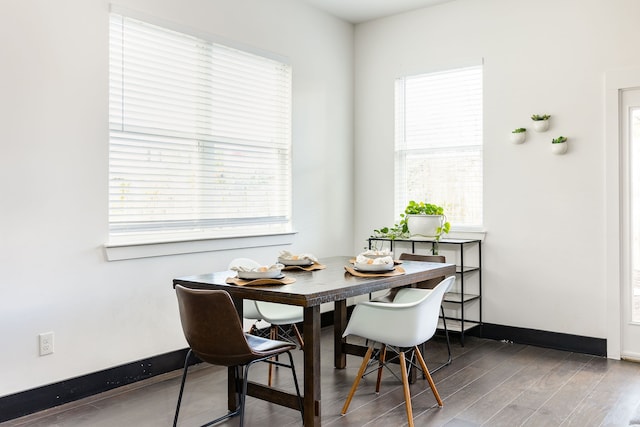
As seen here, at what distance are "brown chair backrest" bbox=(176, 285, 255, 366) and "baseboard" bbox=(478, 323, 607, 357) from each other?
285 centimetres

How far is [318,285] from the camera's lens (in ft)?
8.71

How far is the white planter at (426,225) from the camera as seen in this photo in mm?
4488

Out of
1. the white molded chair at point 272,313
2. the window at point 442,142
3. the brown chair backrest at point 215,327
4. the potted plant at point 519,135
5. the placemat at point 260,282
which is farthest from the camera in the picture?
the window at point 442,142

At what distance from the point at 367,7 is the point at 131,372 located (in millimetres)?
3741

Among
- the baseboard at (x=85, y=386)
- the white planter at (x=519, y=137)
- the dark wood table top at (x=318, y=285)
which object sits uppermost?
the white planter at (x=519, y=137)

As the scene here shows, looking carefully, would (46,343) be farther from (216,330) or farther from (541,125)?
(541,125)

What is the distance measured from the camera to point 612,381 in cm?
347

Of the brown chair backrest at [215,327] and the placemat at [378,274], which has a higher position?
the placemat at [378,274]

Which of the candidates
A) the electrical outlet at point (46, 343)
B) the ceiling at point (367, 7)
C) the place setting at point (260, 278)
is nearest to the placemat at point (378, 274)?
the place setting at point (260, 278)

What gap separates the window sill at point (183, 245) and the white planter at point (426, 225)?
3.55 feet

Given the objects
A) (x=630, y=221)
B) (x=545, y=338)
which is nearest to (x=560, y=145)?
(x=630, y=221)

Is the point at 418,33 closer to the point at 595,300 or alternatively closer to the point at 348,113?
the point at 348,113

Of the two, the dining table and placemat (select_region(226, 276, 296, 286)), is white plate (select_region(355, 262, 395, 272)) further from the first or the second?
placemat (select_region(226, 276, 296, 286))

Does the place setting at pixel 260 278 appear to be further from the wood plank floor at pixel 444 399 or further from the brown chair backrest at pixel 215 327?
the wood plank floor at pixel 444 399
